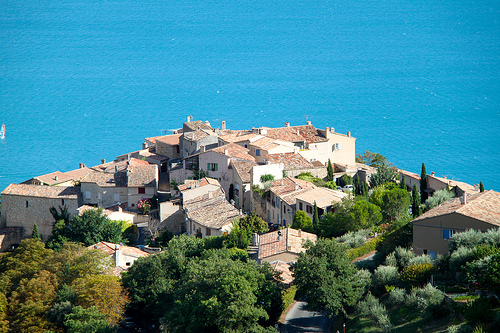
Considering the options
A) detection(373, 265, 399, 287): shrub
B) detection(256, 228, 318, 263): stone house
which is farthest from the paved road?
detection(256, 228, 318, 263): stone house

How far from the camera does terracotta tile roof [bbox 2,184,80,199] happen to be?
180ft

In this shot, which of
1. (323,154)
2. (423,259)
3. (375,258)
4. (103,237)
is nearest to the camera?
(423,259)

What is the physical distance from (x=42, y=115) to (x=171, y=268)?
114 metres

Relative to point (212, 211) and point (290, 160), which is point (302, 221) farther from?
point (290, 160)

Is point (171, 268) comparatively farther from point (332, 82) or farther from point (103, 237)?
point (332, 82)

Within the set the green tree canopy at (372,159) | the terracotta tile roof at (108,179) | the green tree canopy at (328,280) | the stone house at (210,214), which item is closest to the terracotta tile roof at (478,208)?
the green tree canopy at (328,280)

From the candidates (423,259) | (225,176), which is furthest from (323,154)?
(423,259)

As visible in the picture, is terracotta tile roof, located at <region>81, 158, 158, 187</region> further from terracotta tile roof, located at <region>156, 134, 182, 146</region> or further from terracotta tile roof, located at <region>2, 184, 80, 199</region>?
terracotta tile roof, located at <region>156, 134, 182, 146</region>

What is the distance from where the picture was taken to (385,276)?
28406 millimetres

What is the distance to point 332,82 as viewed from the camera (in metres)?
161

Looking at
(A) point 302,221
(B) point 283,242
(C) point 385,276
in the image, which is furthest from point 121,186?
(C) point 385,276

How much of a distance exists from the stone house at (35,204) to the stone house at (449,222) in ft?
106

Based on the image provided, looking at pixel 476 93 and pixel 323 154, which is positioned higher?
pixel 476 93

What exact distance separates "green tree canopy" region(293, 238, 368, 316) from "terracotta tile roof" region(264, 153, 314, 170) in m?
21.7
